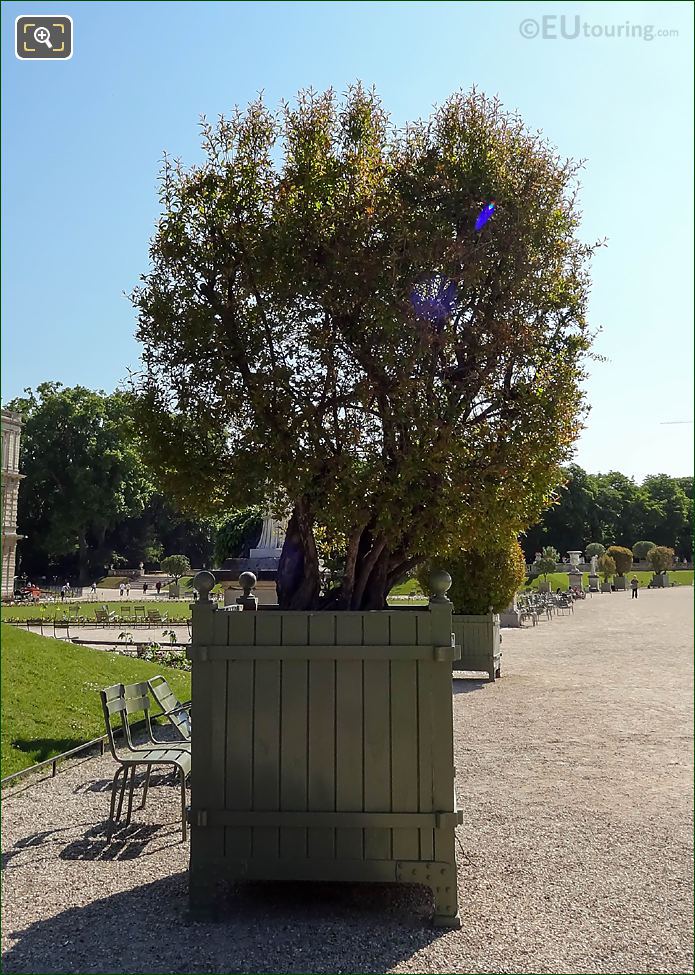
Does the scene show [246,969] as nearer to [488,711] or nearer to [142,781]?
[142,781]

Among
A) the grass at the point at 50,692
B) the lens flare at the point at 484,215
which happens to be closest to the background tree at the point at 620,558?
the grass at the point at 50,692

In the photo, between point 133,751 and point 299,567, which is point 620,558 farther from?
point 133,751

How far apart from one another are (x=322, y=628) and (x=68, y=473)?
5550 centimetres

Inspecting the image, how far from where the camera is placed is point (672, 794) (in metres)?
6.93

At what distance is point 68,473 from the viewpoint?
5681 centimetres

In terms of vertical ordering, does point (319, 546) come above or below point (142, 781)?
above

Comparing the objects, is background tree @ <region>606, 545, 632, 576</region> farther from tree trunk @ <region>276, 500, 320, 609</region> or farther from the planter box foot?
the planter box foot

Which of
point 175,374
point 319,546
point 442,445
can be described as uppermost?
point 175,374

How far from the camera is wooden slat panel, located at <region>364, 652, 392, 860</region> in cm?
451

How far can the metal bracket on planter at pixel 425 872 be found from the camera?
14.4 ft

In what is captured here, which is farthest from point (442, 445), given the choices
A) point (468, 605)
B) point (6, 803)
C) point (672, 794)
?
point (468, 605)

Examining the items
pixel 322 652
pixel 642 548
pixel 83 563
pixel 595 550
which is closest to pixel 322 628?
pixel 322 652

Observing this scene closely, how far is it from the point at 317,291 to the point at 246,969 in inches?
150

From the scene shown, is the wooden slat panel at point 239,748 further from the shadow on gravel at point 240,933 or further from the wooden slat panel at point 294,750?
the shadow on gravel at point 240,933
